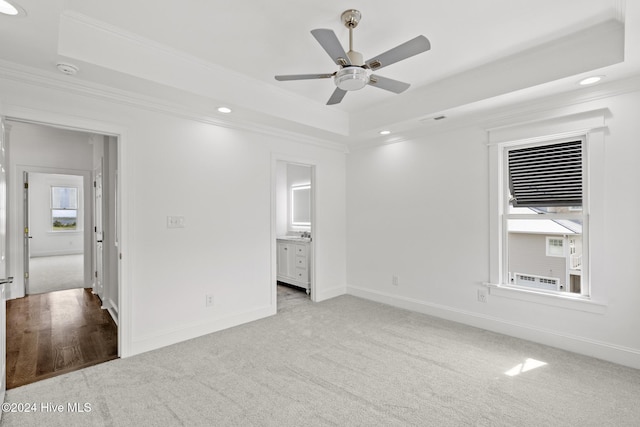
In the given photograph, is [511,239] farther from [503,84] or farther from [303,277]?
[303,277]

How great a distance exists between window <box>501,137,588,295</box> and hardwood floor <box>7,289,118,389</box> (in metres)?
4.19

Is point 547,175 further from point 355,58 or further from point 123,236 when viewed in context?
point 123,236

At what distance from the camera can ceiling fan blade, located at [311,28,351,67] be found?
1846 mm

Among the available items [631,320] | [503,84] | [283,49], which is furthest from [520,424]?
[283,49]

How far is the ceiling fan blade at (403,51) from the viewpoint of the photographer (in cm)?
194

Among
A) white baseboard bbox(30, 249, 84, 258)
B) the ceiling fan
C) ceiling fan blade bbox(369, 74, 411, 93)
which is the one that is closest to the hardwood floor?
the ceiling fan

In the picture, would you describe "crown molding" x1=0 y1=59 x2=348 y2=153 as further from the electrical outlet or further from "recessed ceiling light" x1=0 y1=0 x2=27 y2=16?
the electrical outlet

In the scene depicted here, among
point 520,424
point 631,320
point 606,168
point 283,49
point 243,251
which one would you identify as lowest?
point 520,424

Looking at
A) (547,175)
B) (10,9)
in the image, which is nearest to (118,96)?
(10,9)

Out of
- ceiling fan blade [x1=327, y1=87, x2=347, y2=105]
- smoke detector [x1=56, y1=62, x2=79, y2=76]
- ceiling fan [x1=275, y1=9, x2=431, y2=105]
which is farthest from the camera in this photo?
ceiling fan blade [x1=327, y1=87, x2=347, y2=105]

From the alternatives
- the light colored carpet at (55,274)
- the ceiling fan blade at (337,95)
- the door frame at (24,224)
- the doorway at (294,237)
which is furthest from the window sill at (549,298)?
the light colored carpet at (55,274)

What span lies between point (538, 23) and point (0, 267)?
4133 millimetres

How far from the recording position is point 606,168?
2834mm

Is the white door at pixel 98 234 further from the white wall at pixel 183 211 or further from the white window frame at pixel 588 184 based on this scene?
the white window frame at pixel 588 184
